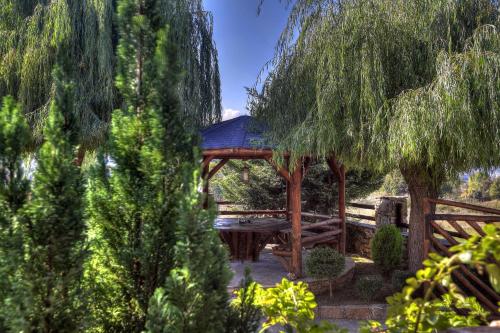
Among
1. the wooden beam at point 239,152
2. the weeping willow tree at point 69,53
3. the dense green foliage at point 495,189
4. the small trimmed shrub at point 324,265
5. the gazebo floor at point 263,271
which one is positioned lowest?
the gazebo floor at point 263,271

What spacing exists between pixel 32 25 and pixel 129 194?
6.35 metres

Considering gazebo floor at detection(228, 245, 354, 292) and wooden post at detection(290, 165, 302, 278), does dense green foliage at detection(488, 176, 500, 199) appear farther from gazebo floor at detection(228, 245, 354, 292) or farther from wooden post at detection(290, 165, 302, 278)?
wooden post at detection(290, 165, 302, 278)

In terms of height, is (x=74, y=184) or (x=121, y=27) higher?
(x=121, y=27)

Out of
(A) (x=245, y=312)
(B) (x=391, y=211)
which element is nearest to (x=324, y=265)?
(B) (x=391, y=211)

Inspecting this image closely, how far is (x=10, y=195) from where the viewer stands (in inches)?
54.9

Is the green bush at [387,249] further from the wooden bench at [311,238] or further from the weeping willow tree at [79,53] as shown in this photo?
the weeping willow tree at [79,53]

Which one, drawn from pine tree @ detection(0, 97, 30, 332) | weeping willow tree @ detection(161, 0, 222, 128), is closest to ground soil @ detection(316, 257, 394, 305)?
weeping willow tree @ detection(161, 0, 222, 128)

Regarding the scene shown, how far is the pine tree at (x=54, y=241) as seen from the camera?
1.37 metres

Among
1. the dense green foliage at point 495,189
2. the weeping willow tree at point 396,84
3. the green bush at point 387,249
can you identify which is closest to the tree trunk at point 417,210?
the weeping willow tree at point 396,84

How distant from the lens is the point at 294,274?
605cm

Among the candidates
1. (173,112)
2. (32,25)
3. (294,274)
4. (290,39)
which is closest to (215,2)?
(290,39)

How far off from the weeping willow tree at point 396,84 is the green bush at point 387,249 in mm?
897

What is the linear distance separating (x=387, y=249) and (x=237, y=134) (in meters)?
3.21

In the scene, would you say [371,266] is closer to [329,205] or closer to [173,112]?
[329,205]
